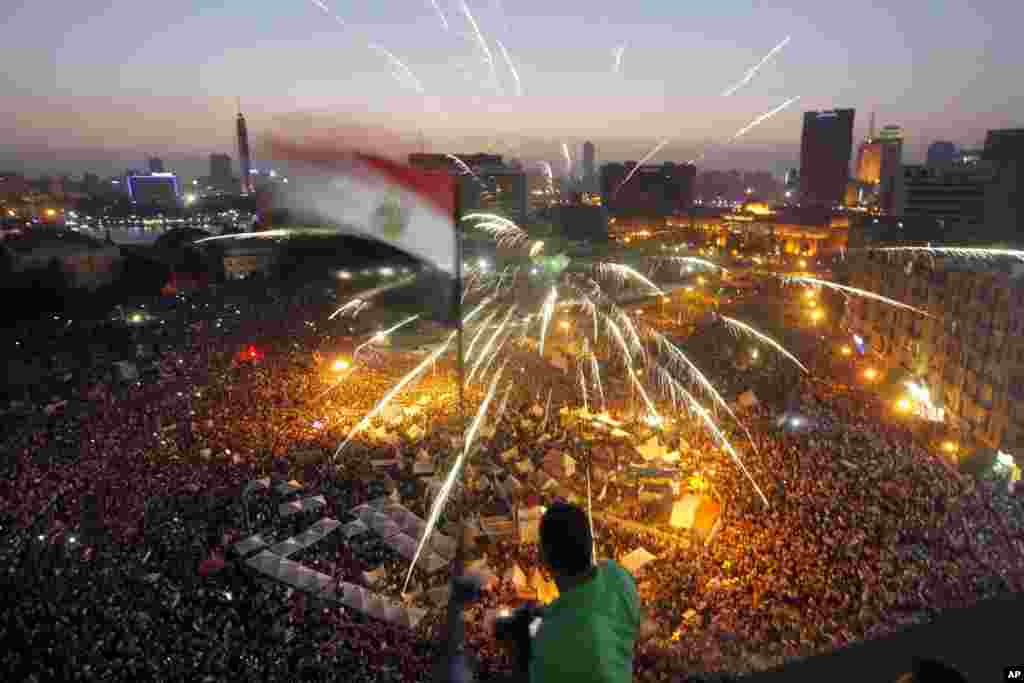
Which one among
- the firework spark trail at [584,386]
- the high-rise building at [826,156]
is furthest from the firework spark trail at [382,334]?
the high-rise building at [826,156]

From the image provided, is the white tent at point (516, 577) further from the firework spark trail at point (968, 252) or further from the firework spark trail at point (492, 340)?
the firework spark trail at point (968, 252)

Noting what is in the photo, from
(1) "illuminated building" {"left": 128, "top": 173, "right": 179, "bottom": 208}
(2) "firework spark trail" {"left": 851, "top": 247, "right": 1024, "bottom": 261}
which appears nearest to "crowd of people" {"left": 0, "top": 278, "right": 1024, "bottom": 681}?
(2) "firework spark trail" {"left": 851, "top": 247, "right": 1024, "bottom": 261}

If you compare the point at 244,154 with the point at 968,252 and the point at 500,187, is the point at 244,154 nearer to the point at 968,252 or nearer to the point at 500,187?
the point at 500,187

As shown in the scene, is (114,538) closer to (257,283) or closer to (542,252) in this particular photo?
(257,283)

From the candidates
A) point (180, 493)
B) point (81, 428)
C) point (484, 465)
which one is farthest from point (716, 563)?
point (81, 428)

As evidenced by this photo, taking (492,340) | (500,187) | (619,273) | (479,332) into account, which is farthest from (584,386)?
(500,187)
